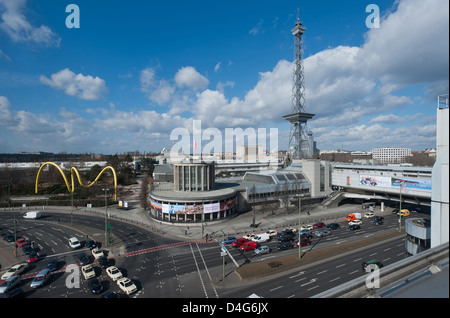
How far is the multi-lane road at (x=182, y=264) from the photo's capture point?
21.3 meters

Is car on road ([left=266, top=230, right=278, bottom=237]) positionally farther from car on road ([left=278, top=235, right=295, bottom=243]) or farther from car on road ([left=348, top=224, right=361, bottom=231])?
car on road ([left=348, top=224, right=361, bottom=231])

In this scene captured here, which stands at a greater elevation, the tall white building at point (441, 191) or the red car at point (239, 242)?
the tall white building at point (441, 191)

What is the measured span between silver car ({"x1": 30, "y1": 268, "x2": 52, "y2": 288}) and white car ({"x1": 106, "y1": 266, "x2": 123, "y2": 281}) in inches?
241

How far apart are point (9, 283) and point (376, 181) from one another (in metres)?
62.9

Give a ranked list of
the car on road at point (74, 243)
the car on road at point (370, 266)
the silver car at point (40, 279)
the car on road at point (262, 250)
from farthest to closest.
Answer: the car on road at point (74, 243), the car on road at point (262, 250), the car on road at point (370, 266), the silver car at point (40, 279)

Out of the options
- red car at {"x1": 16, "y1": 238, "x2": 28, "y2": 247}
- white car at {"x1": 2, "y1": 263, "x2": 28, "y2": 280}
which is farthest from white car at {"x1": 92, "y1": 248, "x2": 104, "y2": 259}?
red car at {"x1": 16, "y1": 238, "x2": 28, "y2": 247}

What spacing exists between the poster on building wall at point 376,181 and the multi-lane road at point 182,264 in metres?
11.6

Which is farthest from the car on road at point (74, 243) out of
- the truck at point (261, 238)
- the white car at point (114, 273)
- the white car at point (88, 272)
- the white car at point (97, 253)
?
the truck at point (261, 238)

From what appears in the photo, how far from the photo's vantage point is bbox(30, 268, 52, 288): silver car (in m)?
22.5

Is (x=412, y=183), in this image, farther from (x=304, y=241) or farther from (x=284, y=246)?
(x=284, y=246)

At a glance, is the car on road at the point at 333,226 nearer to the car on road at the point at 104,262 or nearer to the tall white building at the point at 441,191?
→ the tall white building at the point at 441,191
